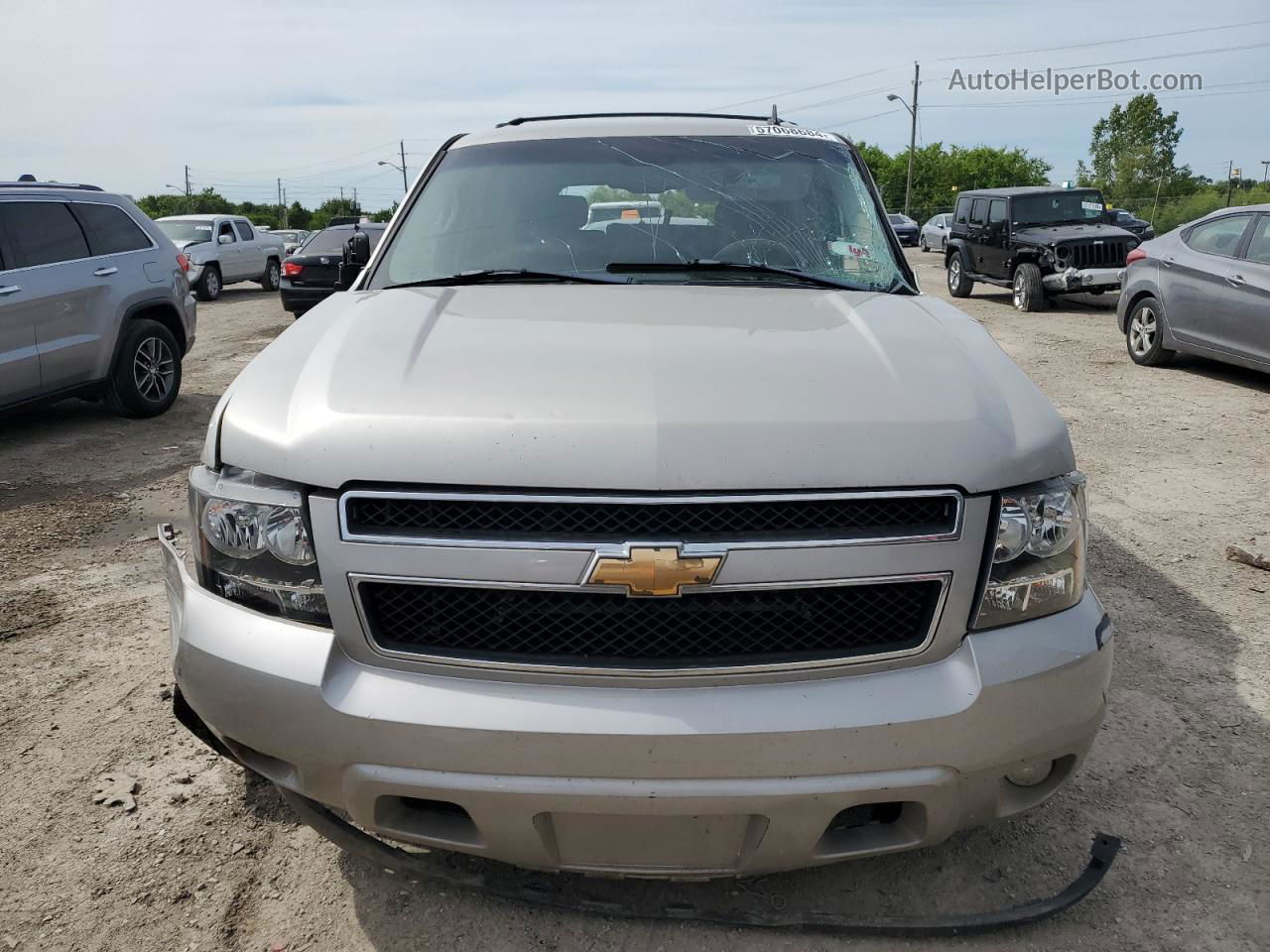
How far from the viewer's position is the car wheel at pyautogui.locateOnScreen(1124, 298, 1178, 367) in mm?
9953

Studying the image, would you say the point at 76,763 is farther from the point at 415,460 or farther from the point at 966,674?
the point at 966,674

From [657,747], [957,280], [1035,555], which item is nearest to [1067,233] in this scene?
[957,280]

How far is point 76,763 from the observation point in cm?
302

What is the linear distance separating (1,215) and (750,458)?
23.3ft

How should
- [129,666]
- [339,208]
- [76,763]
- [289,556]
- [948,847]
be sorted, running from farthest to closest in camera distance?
1. [339,208]
2. [129,666]
3. [76,763]
4. [948,847]
5. [289,556]

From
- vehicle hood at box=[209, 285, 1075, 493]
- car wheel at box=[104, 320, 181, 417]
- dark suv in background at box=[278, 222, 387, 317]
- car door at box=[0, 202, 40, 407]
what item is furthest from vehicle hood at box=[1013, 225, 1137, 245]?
vehicle hood at box=[209, 285, 1075, 493]

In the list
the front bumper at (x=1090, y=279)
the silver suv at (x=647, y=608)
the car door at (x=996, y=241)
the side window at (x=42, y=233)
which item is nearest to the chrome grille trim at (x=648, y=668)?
the silver suv at (x=647, y=608)

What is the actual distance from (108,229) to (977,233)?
43.5 feet

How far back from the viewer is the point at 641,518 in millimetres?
1890

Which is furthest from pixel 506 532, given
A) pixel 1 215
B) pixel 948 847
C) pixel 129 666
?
pixel 1 215

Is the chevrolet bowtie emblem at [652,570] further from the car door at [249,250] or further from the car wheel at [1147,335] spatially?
the car door at [249,250]

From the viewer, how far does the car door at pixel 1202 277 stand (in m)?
8.94

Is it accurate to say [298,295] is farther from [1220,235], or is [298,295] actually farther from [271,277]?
[1220,235]

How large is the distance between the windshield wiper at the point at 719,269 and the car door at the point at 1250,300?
23.2 feet
